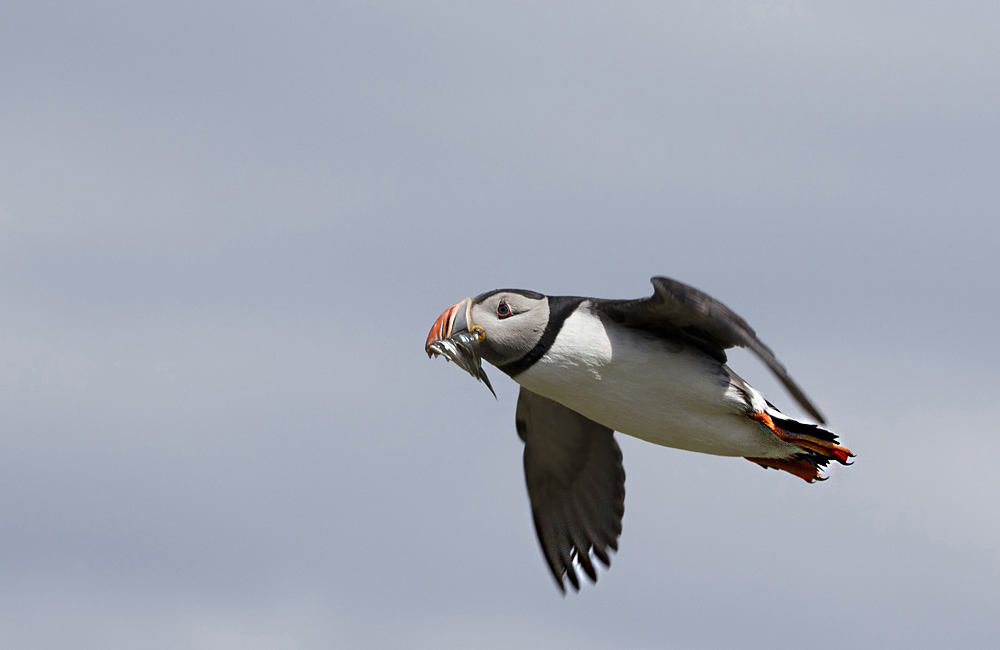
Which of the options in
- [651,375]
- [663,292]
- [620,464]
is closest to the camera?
[663,292]

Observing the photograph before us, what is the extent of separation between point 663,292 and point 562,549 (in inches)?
184

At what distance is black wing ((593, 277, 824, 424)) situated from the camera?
36.6 feet

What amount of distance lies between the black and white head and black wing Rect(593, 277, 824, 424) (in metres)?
0.66

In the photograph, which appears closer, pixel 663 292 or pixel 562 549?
pixel 663 292

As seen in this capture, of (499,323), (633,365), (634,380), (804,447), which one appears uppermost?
(499,323)

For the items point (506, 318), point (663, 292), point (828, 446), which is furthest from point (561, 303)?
point (828, 446)

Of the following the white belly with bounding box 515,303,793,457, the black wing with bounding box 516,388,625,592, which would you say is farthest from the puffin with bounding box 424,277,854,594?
the black wing with bounding box 516,388,625,592

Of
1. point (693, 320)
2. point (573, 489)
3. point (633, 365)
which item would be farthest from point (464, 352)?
point (573, 489)

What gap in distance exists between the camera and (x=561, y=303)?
13367 millimetres

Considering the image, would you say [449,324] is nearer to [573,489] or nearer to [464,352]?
[464,352]

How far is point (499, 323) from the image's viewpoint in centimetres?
1325

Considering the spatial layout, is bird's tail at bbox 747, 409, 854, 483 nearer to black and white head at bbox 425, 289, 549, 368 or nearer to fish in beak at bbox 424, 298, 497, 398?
black and white head at bbox 425, 289, 549, 368

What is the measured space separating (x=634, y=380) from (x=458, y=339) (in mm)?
1702

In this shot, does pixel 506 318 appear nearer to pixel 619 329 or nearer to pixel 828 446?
pixel 619 329
